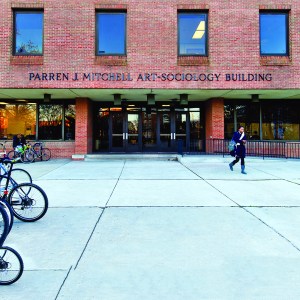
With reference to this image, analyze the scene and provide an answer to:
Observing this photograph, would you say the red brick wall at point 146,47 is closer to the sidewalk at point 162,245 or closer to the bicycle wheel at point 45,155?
the bicycle wheel at point 45,155

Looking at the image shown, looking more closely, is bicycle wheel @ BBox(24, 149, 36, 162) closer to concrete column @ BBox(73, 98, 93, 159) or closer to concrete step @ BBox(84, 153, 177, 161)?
concrete column @ BBox(73, 98, 93, 159)

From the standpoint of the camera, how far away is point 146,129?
1939 cm

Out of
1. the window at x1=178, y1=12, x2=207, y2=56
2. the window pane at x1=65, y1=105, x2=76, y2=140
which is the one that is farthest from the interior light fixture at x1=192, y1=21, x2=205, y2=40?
the window pane at x1=65, y1=105, x2=76, y2=140

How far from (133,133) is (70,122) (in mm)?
3822

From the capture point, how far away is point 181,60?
50.3 feet

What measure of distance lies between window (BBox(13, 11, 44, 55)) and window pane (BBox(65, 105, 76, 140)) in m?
4.06

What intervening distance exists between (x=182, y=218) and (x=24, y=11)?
14.6 m

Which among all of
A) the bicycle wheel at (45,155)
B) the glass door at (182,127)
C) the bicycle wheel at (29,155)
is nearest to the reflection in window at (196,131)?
the glass door at (182,127)

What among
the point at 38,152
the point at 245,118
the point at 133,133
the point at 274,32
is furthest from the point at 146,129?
the point at 274,32

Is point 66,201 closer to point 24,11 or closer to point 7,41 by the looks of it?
point 7,41

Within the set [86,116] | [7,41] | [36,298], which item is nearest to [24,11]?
[7,41]

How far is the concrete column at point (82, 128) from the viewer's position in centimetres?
1733

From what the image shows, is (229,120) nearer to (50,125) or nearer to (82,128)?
(82,128)

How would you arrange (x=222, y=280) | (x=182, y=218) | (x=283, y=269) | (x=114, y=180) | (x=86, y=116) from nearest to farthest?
(x=222, y=280) < (x=283, y=269) < (x=182, y=218) < (x=114, y=180) < (x=86, y=116)
